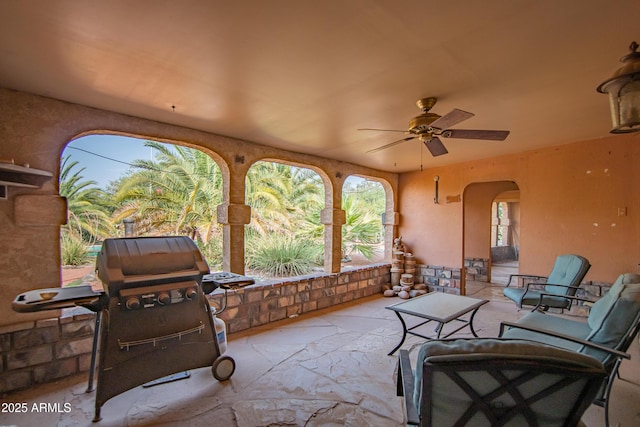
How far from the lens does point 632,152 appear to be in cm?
366

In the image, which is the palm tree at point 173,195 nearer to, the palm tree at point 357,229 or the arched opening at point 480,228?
the palm tree at point 357,229

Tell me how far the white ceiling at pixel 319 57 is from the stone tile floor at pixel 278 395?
250 cm

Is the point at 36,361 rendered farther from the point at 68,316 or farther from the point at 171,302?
the point at 171,302

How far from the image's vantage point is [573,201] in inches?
164

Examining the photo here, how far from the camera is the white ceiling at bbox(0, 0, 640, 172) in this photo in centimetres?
150

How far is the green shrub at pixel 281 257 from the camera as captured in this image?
20.7 ft

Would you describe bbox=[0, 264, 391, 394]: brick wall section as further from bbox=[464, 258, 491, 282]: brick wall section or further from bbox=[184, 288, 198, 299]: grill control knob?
bbox=[464, 258, 491, 282]: brick wall section

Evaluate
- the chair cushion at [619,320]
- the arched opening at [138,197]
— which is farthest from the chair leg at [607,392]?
the arched opening at [138,197]

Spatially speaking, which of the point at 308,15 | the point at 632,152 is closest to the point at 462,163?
the point at 632,152

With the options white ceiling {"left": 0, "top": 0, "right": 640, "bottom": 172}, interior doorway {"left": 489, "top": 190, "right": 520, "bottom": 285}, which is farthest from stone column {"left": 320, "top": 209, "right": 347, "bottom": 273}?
interior doorway {"left": 489, "top": 190, "right": 520, "bottom": 285}

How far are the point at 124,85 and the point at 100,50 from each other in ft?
1.73

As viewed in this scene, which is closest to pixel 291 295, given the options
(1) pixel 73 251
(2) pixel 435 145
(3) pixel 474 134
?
(2) pixel 435 145

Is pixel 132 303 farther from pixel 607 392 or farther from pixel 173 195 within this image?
pixel 173 195

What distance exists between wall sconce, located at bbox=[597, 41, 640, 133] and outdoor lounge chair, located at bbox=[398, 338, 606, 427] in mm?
1149
